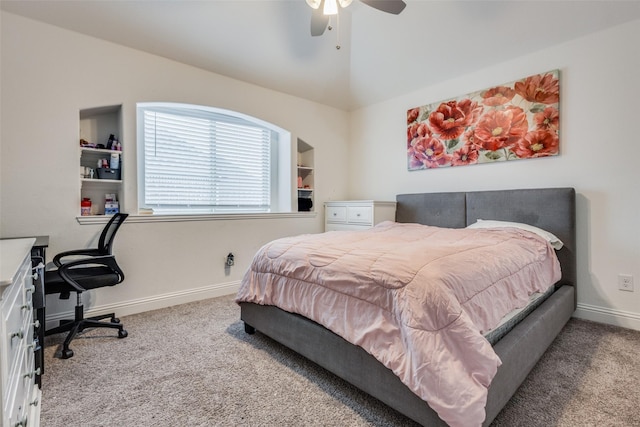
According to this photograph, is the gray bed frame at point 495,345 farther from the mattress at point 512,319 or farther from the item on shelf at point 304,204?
the item on shelf at point 304,204

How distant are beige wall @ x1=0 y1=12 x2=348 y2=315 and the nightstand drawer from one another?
90 cm

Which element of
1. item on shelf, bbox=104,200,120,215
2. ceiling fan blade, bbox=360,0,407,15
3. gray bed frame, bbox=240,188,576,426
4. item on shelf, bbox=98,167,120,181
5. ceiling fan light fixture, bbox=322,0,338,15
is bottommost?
gray bed frame, bbox=240,188,576,426

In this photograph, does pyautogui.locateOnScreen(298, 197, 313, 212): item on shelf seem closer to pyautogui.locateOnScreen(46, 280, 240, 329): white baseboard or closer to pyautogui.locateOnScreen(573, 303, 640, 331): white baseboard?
pyautogui.locateOnScreen(46, 280, 240, 329): white baseboard

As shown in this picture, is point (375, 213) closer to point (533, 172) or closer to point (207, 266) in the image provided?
point (533, 172)

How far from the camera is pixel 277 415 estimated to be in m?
1.42

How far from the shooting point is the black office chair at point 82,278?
6.70 ft

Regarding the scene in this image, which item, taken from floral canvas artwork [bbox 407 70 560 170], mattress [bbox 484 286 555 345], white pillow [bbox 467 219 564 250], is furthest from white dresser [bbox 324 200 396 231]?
mattress [bbox 484 286 555 345]

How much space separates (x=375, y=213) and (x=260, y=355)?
2.13 metres

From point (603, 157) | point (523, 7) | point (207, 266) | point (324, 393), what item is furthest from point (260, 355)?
point (523, 7)

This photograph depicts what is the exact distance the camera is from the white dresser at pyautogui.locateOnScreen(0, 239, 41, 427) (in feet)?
2.86

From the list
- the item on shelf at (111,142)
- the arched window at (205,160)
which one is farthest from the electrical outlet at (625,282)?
the item on shelf at (111,142)

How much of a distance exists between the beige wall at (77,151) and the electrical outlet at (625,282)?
10.7ft

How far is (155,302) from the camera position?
289 cm

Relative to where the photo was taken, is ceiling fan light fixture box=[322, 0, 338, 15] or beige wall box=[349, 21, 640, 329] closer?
ceiling fan light fixture box=[322, 0, 338, 15]
